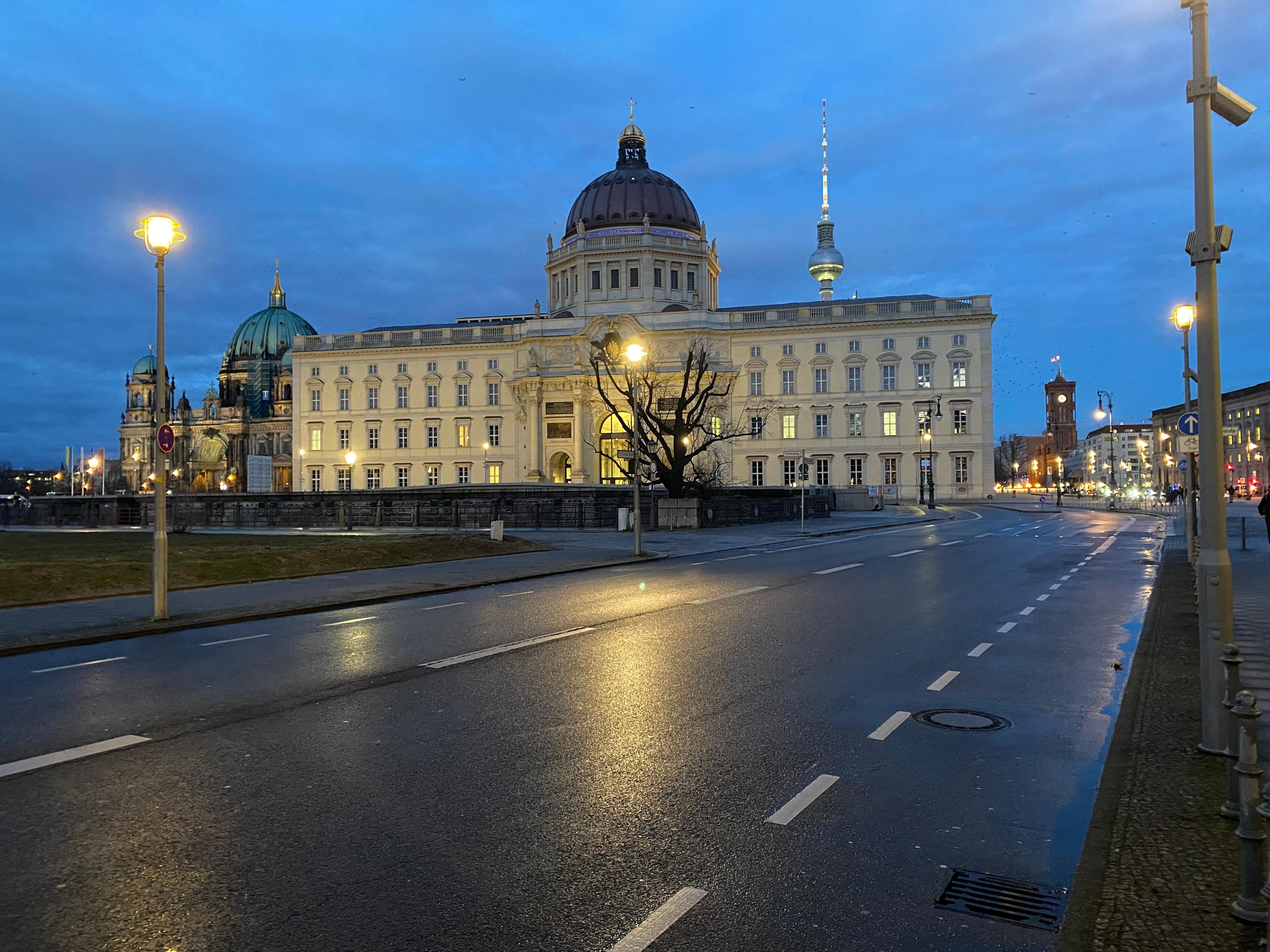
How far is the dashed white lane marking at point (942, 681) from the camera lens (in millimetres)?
8906

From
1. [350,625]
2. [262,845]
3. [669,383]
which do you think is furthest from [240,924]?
[669,383]

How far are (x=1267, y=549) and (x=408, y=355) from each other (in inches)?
3623


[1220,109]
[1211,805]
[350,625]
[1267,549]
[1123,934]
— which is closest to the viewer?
[1123,934]

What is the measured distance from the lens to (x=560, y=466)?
103438 millimetres

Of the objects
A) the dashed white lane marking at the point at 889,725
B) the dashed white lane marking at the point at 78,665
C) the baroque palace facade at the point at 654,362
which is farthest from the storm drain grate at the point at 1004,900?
the baroque palace facade at the point at 654,362

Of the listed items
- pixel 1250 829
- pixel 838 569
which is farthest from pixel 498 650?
pixel 838 569

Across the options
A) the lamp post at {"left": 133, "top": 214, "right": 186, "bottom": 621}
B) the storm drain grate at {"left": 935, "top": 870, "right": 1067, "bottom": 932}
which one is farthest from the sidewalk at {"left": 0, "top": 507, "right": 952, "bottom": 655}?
the storm drain grate at {"left": 935, "top": 870, "right": 1067, "bottom": 932}

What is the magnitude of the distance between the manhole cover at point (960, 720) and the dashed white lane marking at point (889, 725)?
0.09 metres

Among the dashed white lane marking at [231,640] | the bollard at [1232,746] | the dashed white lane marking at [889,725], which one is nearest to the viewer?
the bollard at [1232,746]

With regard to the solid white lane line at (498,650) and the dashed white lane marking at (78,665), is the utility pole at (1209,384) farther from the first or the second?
the dashed white lane marking at (78,665)

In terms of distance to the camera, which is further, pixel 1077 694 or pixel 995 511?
pixel 995 511

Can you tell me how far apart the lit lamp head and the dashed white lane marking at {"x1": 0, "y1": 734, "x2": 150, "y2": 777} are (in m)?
9.22

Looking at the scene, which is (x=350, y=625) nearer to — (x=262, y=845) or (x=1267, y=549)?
(x=262, y=845)

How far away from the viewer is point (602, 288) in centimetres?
10606
